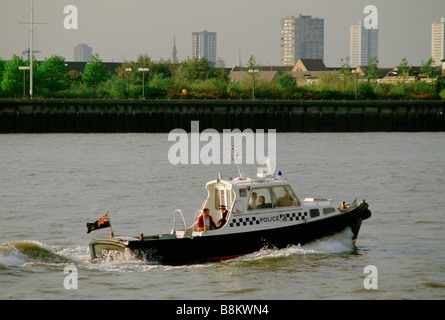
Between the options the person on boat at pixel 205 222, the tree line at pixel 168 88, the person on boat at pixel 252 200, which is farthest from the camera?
the tree line at pixel 168 88

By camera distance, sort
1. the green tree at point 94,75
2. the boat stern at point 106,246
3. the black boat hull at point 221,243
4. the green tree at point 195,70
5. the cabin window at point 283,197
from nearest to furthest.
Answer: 1. the boat stern at point 106,246
2. the black boat hull at point 221,243
3. the cabin window at point 283,197
4. the green tree at point 94,75
5. the green tree at point 195,70

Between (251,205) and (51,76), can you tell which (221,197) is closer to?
(251,205)

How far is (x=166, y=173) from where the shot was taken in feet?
166

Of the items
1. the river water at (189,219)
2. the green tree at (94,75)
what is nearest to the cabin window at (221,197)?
the river water at (189,219)

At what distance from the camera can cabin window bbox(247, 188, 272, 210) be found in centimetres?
2252

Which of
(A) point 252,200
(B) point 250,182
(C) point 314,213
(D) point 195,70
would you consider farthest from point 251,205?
(D) point 195,70

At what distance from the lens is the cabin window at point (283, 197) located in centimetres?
2295

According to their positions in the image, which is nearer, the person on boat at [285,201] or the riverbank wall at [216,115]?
the person on boat at [285,201]

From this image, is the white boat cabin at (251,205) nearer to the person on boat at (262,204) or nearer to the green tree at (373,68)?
the person on boat at (262,204)

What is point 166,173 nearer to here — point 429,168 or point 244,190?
point 429,168

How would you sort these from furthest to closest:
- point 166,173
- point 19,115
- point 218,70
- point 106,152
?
point 218,70 → point 19,115 → point 106,152 → point 166,173

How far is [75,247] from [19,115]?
237 ft

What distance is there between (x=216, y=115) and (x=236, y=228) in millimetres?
75844

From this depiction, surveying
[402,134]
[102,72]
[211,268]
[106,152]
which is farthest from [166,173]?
[102,72]
